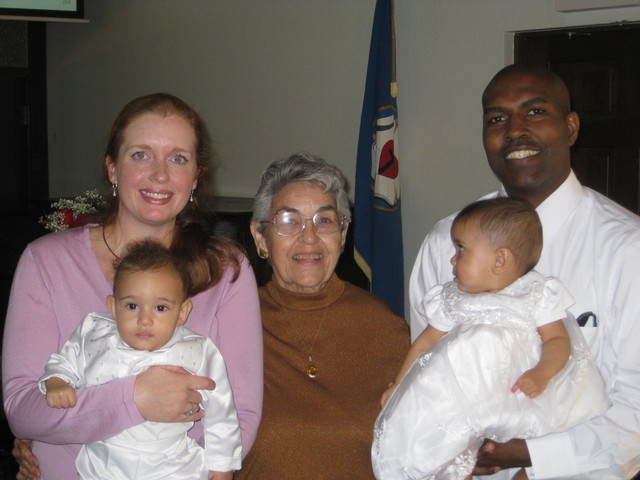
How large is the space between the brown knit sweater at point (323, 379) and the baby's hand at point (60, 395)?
2.20ft

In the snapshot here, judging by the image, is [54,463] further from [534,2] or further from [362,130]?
[534,2]

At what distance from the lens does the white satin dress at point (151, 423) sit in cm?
196

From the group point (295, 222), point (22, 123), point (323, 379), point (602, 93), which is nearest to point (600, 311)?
point (323, 379)

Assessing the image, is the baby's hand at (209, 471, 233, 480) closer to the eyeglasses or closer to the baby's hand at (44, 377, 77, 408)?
the baby's hand at (44, 377, 77, 408)

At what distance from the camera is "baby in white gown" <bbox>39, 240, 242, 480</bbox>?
1961 mm

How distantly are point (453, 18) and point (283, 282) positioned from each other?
3.03 meters

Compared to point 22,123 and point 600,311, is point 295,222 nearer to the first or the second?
point 600,311

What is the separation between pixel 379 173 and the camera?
4867 mm

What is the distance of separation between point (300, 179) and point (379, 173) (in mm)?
2356

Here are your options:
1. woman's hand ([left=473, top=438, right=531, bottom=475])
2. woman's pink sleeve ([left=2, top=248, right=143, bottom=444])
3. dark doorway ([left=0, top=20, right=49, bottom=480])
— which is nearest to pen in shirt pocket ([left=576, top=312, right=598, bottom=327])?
woman's hand ([left=473, top=438, right=531, bottom=475])

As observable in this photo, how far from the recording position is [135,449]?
6.45ft

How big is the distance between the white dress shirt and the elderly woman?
1.95 feet

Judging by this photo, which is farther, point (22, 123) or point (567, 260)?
point (22, 123)

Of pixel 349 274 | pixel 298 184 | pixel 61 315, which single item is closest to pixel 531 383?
pixel 298 184
